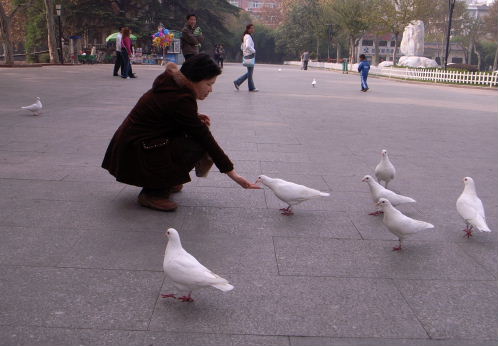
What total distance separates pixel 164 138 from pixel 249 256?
127cm

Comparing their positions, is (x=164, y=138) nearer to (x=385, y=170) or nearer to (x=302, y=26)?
(x=385, y=170)

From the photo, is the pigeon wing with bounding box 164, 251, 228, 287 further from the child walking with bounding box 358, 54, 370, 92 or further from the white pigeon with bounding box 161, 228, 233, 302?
the child walking with bounding box 358, 54, 370, 92

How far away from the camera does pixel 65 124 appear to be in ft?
26.1

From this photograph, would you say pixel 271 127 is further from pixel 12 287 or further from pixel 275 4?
pixel 275 4

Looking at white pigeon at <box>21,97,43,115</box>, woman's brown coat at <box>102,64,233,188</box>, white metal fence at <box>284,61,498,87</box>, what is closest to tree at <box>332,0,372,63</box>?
white metal fence at <box>284,61,498,87</box>

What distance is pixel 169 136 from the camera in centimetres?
400

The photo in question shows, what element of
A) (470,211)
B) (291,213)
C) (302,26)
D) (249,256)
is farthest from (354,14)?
(249,256)

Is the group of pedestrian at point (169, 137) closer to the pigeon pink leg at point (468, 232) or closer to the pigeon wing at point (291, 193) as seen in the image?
the pigeon wing at point (291, 193)

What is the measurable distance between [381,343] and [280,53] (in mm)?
82530

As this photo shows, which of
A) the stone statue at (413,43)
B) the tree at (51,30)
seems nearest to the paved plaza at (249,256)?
A: the tree at (51,30)

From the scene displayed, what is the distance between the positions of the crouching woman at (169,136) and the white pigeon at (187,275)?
4.08 feet

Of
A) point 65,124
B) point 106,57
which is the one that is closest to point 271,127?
point 65,124

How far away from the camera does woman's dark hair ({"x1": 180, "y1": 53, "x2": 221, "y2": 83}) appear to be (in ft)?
12.7

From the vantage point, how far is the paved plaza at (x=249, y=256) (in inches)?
96.9
